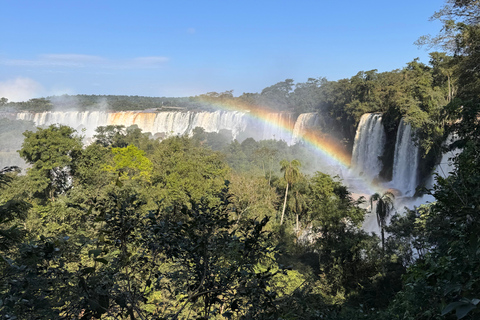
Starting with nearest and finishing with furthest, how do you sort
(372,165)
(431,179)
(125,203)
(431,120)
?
1. (125,203)
2. (431,120)
3. (431,179)
4. (372,165)

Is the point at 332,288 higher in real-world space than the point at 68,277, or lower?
lower

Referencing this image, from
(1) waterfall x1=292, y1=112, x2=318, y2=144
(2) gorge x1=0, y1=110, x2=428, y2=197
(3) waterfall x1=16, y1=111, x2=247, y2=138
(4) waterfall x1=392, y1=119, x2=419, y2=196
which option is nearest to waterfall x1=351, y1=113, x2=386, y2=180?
(2) gorge x1=0, y1=110, x2=428, y2=197

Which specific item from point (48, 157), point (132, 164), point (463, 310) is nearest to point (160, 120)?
point (132, 164)

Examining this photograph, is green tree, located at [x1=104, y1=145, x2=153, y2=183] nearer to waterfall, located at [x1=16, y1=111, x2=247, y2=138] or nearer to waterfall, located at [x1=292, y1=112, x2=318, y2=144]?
waterfall, located at [x1=292, y1=112, x2=318, y2=144]

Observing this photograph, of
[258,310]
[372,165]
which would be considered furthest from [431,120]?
[258,310]

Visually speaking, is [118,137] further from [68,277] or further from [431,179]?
[68,277]

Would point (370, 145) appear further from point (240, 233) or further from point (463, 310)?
point (463, 310)

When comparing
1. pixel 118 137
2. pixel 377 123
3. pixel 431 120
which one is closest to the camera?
pixel 431 120

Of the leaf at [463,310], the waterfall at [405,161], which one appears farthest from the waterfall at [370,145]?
the leaf at [463,310]
